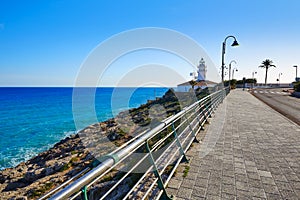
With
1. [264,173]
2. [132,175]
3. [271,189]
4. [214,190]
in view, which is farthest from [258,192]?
[132,175]

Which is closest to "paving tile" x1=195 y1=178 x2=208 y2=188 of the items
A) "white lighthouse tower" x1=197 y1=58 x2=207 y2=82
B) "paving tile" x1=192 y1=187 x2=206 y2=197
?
"paving tile" x1=192 y1=187 x2=206 y2=197

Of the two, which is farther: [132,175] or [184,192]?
[132,175]

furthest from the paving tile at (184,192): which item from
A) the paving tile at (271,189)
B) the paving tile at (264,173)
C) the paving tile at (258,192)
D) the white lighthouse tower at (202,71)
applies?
the white lighthouse tower at (202,71)

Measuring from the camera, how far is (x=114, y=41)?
8.12m

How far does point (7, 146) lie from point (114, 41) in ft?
54.7

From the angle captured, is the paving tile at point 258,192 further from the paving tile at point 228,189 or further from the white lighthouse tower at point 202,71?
the white lighthouse tower at point 202,71

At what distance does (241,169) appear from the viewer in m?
3.64

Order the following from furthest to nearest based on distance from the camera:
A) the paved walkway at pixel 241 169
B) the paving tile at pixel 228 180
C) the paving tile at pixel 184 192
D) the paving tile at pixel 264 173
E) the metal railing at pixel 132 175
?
the paving tile at pixel 264 173, the paving tile at pixel 228 180, the paved walkway at pixel 241 169, the paving tile at pixel 184 192, the metal railing at pixel 132 175

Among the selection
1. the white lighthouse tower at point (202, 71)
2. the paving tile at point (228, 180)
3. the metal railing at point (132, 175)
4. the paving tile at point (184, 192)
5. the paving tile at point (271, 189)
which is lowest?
the paving tile at point (271, 189)

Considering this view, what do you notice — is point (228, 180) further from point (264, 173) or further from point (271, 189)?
point (264, 173)

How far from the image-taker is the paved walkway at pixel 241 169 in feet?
9.37

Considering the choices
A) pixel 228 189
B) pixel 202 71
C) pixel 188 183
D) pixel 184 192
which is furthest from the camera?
pixel 202 71

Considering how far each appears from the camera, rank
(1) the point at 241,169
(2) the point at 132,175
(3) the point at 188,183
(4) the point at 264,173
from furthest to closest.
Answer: (2) the point at 132,175 → (1) the point at 241,169 → (4) the point at 264,173 → (3) the point at 188,183

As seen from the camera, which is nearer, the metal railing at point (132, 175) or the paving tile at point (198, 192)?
the metal railing at point (132, 175)
